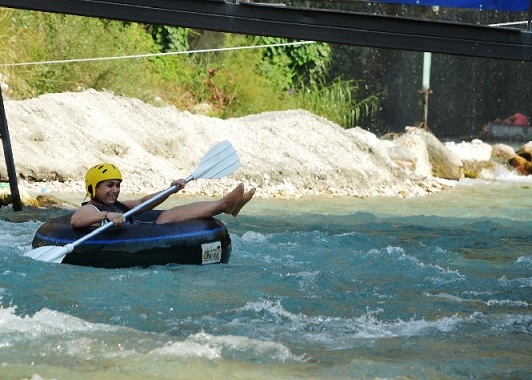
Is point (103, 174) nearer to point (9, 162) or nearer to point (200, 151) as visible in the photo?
point (9, 162)

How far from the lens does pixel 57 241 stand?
8.22 metres

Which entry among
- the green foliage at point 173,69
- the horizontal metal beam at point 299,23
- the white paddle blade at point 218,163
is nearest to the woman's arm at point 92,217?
the white paddle blade at point 218,163

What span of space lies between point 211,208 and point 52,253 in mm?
1238

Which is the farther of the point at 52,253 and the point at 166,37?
the point at 166,37

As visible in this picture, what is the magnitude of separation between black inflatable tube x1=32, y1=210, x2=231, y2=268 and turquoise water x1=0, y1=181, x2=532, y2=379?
90 millimetres

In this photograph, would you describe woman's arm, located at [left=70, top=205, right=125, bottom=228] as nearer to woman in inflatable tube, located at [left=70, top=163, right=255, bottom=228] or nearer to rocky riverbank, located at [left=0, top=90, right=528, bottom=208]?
woman in inflatable tube, located at [left=70, top=163, right=255, bottom=228]

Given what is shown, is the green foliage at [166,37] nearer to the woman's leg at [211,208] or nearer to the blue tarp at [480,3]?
the blue tarp at [480,3]

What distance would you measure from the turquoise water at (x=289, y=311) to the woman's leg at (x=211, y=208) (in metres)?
0.42

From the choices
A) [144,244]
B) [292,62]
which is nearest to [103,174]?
[144,244]

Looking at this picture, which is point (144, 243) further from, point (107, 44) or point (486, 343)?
point (107, 44)

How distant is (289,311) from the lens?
277 inches

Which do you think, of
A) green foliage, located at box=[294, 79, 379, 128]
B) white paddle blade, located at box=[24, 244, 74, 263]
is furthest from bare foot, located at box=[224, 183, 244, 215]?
green foliage, located at box=[294, 79, 379, 128]

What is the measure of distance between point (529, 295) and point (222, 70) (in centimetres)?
1183

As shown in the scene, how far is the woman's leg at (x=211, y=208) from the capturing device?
8.32 m
